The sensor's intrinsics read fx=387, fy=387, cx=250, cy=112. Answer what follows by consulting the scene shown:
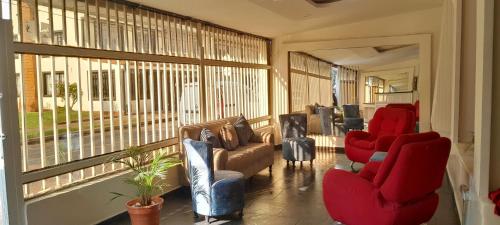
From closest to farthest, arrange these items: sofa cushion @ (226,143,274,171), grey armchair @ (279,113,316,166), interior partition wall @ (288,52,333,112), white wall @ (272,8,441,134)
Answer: sofa cushion @ (226,143,274,171) < grey armchair @ (279,113,316,166) < white wall @ (272,8,441,134) < interior partition wall @ (288,52,333,112)

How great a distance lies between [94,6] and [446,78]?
165 inches

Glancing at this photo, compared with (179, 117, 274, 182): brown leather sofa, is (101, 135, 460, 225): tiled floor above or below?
below

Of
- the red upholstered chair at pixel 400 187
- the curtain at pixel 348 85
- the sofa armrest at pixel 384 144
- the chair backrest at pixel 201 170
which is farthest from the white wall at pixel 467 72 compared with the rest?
the curtain at pixel 348 85

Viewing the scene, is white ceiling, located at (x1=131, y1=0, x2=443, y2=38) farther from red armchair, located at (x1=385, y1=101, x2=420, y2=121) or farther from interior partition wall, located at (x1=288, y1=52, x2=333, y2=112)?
red armchair, located at (x1=385, y1=101, x2=420, y2=121)

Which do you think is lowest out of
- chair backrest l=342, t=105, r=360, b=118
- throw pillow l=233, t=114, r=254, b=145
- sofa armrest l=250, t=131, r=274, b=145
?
sofa armrest l=250, t=131, r=274, b=145

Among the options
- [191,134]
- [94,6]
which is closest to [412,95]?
[191,134]

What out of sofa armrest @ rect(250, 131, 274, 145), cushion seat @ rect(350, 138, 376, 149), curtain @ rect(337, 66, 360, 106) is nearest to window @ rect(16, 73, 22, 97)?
sofa armrest @ rect(250, 131, 274, 145)

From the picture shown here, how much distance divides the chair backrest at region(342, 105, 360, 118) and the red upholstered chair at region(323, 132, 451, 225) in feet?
15.3

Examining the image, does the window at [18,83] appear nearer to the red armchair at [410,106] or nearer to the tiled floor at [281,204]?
the tiled floor at [281,204]

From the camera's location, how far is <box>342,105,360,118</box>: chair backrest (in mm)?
7793

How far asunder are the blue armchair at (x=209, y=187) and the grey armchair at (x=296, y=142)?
2579 mm

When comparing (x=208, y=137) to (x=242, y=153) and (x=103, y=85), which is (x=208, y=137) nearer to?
(x=242, y=153)

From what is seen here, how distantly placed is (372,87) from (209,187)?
470 centimetres

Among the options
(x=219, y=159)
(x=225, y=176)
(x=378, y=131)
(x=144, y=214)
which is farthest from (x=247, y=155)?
(x=378, y=131)
